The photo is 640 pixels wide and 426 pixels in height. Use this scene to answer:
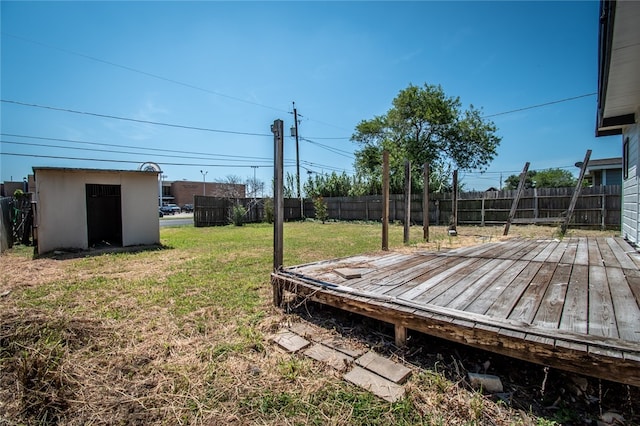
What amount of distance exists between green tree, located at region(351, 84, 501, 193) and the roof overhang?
13.4m

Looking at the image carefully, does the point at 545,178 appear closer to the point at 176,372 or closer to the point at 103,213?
the point at 103,213

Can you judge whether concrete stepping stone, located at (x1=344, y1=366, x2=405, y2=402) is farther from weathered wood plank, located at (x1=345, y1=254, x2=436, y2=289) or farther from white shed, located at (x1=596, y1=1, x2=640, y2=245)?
white shed, located at (x1=596, y1=1, x2=640, y2=245)

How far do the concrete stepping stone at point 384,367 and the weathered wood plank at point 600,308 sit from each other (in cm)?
102

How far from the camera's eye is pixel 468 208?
12.9m

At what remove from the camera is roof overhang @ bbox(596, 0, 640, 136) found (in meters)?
2.14

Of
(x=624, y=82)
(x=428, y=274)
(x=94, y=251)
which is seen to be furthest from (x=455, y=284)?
(x=94, y=251)

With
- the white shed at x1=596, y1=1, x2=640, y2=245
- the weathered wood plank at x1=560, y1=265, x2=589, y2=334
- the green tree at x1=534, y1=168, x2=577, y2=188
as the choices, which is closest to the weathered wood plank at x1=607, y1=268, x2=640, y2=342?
the weathered wood plank at x1=560, y1=265, x2=589, y2=334

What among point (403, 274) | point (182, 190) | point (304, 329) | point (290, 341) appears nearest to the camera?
point (290, 341)

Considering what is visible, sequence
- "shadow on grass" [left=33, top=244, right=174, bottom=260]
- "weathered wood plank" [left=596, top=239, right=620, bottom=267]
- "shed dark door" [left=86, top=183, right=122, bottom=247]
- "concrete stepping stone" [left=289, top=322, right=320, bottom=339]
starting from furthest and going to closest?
"shed dark door" [left=86, top=183, right=122, bottom=247] → "shadow on grass" [left=33, top=244, right=174, bottom=260] → "weathered wood plank" [left=596, top=239, right=620, bottom=267] → "concrete stepping stone" [left=289, top=322, right=320, bottom=339]

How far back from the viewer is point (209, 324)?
2506 mm

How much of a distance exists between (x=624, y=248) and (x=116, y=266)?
27.5 ft

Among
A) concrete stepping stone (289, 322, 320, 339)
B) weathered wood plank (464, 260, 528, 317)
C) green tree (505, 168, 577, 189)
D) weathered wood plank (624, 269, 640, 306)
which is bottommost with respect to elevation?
concrete stepping stone (289, 322, 320, 339)

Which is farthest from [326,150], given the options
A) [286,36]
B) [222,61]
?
[286,36]

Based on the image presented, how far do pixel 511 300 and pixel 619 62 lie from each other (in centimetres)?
286
